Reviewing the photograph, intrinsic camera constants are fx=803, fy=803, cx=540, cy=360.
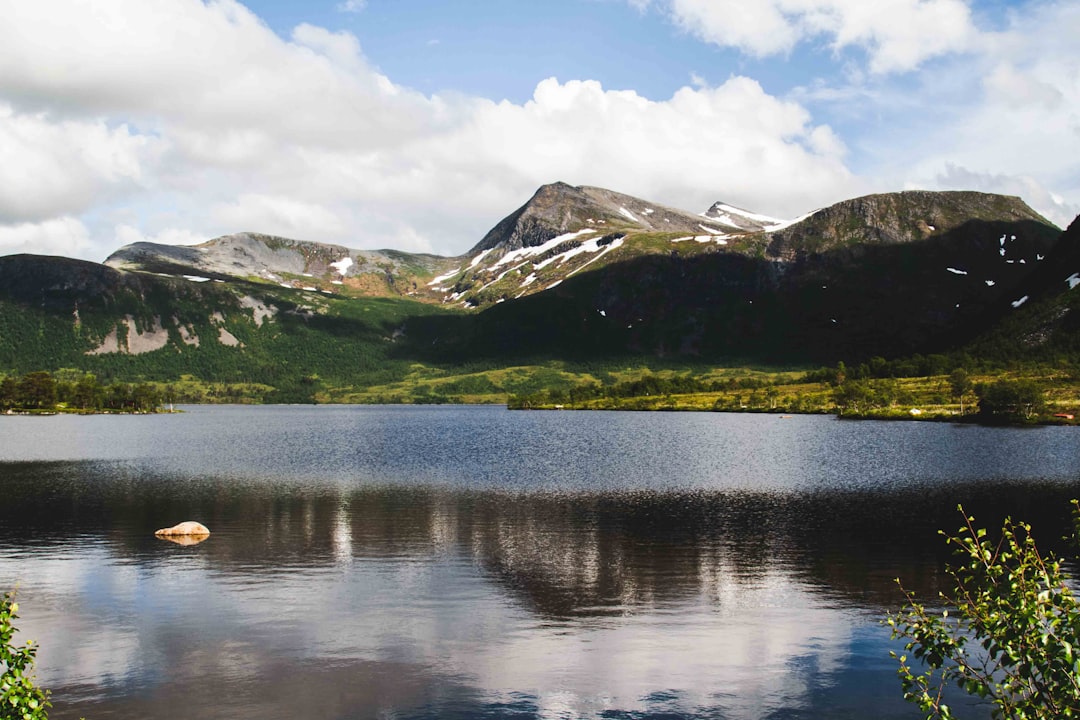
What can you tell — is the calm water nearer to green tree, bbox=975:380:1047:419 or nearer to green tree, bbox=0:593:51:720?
green tree, bbox=0:593:51:720

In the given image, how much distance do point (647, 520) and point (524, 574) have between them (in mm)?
19738

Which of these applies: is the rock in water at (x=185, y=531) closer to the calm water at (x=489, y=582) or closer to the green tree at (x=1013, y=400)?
the calm water at (x=489, y=582)

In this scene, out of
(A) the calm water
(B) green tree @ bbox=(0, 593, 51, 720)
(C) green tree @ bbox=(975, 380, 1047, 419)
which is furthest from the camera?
(C) green tree @ bbox=(975, 380, 1047, 419)

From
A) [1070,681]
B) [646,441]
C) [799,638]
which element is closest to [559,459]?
[646,441]

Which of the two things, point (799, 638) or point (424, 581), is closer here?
point (799, 638)

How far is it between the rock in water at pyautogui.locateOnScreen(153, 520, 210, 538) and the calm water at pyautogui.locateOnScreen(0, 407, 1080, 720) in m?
1.60

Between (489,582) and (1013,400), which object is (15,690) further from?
(1013,400)

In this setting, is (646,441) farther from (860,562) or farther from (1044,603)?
(1044,603)

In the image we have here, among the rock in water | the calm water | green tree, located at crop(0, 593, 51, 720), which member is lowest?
the calm water

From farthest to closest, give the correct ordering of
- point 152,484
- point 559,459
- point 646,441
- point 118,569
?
point 646,441, point 559,459, point 152,484, point 118,569

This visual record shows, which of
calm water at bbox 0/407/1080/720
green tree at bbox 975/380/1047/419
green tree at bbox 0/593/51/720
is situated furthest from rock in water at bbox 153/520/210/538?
green tree at bbox 975/380/1047/419

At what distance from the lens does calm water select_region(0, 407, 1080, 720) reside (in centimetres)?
2834

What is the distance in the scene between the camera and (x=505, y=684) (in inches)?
1133

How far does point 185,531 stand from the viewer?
56.3 m
